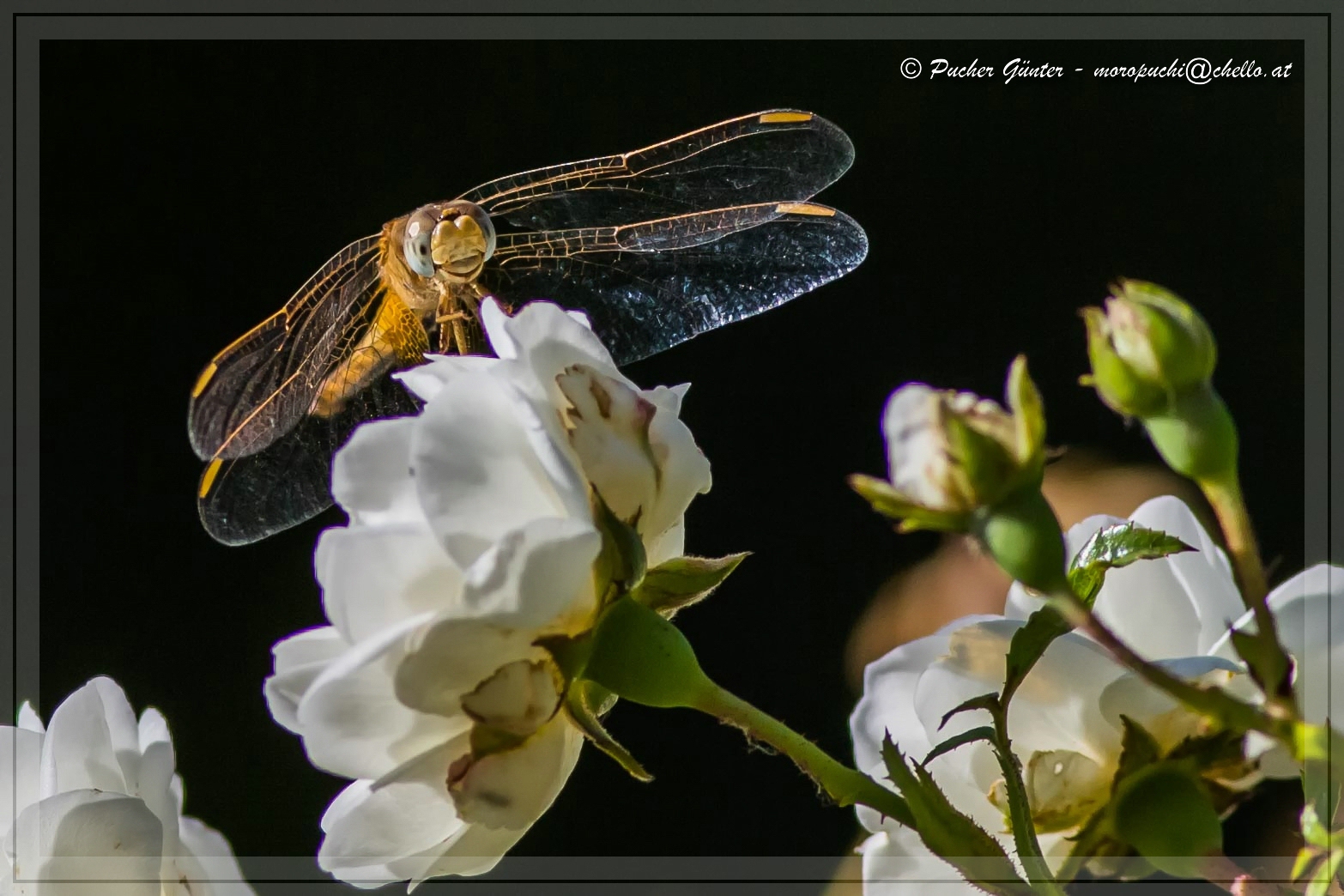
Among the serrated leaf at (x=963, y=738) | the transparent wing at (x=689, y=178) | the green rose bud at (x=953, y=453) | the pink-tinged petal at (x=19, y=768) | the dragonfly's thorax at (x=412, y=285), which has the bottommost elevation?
the pink-tinged petal at (x=19, y=768)

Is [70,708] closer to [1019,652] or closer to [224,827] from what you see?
[1019,652]

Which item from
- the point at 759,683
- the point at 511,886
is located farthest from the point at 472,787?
the point at 759,683

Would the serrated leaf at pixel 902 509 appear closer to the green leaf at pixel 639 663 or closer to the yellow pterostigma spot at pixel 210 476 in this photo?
the green leaf at pixel 639 663

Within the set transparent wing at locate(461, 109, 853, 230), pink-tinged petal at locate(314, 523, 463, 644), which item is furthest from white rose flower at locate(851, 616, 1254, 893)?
transparent wing at locate(461, 109, 853, 230)

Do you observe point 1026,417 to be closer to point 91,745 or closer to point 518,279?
point 91,745

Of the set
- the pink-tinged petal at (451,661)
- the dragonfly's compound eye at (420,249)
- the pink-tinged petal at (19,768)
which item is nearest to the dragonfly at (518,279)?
the dragonfly's compound eye at (420,249)

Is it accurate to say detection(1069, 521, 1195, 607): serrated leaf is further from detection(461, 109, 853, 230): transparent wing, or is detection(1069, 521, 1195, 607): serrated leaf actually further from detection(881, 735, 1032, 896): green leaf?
detection(461, 109, 853, 230): transparent wing

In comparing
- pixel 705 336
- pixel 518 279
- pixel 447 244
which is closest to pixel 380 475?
pixel 447 244
